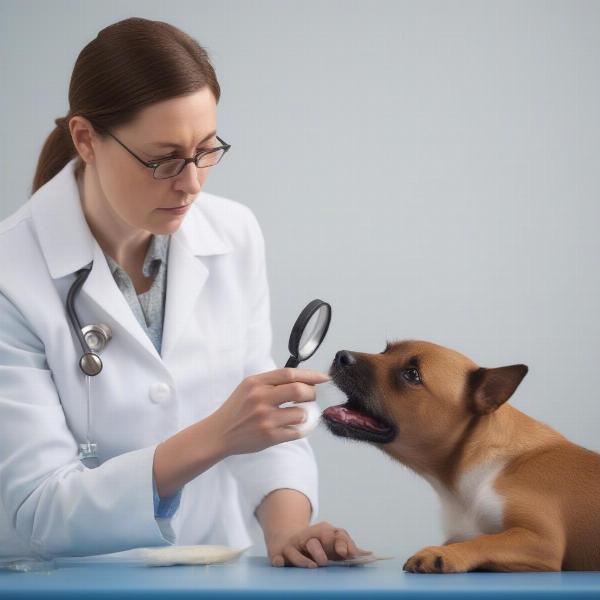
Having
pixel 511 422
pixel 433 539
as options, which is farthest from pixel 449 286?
pixel 511 422

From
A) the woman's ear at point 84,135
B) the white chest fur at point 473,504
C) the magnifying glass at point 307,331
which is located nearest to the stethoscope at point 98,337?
the magnifying glass at point 307,331

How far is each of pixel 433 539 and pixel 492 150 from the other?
1230 millimetres

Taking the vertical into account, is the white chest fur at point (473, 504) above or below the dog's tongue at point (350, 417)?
below

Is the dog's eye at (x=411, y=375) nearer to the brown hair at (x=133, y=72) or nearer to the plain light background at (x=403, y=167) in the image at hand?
the brown hair at (x=133, y=72)

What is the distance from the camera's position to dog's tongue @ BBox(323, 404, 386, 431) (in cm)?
145

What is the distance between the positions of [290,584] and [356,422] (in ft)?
1.32

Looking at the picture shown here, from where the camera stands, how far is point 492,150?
2.87 metres

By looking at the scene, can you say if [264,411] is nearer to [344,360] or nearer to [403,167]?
[344,360]

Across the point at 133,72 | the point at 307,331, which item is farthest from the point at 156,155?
the point at 307,331

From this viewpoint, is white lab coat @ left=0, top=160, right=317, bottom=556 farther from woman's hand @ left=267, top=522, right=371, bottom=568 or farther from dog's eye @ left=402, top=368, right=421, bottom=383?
dog's eye @ left=402, top=368, right=421, bottom=383

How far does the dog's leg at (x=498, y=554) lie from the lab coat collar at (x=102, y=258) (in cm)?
66

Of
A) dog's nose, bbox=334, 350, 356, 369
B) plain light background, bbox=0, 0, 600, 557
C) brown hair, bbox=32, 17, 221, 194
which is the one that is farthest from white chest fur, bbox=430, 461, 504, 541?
plain light background, bbox=0, 0, 600, 557

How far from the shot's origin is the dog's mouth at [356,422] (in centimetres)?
145

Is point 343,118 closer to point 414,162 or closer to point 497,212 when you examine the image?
point 414,162
